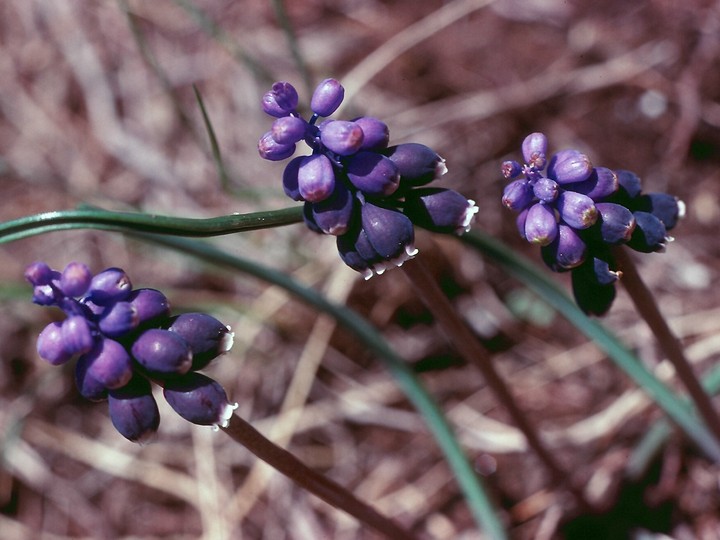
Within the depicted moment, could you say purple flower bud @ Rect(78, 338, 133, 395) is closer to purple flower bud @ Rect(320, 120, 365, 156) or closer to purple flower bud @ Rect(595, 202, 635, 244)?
purple flower bud @ Rect(320, 120, 365, 156)

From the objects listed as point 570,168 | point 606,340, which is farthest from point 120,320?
point 606,340

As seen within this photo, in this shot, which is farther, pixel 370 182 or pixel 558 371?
pixel 558 371

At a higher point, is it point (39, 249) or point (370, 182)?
point (39, 249)

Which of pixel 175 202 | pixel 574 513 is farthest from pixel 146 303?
pixel 175 202

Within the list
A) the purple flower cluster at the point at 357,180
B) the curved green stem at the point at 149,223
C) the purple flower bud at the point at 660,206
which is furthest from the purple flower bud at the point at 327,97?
the purple flower bud at the point at 660,206

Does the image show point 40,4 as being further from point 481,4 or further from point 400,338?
point 400,338

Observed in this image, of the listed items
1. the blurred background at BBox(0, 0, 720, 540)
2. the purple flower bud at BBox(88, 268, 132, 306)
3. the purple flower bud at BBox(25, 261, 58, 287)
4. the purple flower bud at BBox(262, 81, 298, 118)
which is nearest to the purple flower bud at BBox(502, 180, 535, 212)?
the purple flower bud at BBox(262, 81, 298, 118)

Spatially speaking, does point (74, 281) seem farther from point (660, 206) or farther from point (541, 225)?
point (660, 206)
